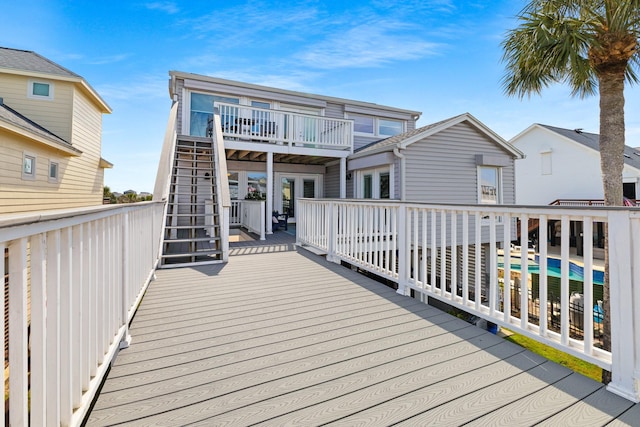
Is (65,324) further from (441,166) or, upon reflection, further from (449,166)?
(449,166)

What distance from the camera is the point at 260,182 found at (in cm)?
1055

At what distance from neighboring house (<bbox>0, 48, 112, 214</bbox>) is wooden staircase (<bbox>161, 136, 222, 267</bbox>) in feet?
10.4

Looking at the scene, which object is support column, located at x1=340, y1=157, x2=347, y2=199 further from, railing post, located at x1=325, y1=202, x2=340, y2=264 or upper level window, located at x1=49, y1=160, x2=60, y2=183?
upper level window, located at x1=49, y1=160, x2=60, y2=183

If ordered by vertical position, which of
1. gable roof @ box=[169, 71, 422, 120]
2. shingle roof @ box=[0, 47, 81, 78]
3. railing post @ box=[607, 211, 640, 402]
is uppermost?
shingle roof @ box=[0, 47, 81, 78]

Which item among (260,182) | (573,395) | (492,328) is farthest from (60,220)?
(260,182)

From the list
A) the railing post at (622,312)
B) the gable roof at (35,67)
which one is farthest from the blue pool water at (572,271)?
the gable roof at (35,67)

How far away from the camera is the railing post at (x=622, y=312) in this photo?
66.4 inches

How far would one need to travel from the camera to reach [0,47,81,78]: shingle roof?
8828mm

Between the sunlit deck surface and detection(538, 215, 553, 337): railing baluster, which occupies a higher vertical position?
detection(538, 215, 553, 337): railing baluster

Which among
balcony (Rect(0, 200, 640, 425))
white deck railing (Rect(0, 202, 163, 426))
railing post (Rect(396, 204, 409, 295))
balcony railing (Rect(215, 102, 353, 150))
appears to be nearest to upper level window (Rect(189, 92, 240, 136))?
balcony railing (Rect(215, 102, 353, 150))

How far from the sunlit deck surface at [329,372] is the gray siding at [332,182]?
25.1 ft

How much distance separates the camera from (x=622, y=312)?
1.72m

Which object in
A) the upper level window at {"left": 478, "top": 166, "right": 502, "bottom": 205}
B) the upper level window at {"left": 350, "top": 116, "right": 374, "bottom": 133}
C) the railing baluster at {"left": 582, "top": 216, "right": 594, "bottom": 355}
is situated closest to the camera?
the railing baluster at {"left": 582, "top": 216, "right": 594, "bottom": 355}

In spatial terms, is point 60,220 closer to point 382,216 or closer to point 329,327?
point 329,327
